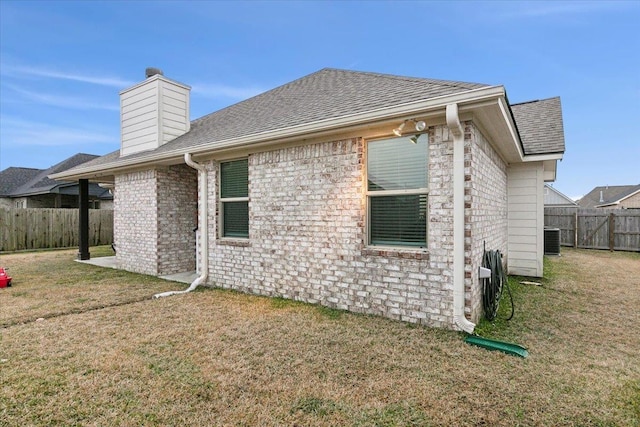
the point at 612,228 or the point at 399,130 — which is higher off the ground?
the point at 399,130

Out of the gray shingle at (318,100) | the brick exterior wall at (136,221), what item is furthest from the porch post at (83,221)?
the gray shingle at (318,100)

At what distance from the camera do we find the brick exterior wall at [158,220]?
7.52 meters

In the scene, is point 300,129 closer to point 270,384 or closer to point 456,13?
point 270,384

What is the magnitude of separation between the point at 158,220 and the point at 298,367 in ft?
19.0

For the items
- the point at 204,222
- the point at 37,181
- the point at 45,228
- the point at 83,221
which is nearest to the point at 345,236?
the point at 204,222

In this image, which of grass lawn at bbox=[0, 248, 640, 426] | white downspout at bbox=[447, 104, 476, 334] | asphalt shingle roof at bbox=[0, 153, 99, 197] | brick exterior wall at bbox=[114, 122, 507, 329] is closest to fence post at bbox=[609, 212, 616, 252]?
brick exterior wall at bbox=[114, 122, 507, 329]

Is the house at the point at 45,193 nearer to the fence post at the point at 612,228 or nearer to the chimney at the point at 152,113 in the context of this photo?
the chimney at the point at 152,113

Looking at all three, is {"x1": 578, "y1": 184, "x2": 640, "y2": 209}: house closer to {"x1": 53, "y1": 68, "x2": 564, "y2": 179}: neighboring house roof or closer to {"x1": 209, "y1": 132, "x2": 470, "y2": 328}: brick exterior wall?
{"x1": 53, "y1": 68, "x2": 564, "y2": 179}: neighboring house roof

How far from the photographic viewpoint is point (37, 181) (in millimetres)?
18812

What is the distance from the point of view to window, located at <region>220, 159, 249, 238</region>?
19.7 feet

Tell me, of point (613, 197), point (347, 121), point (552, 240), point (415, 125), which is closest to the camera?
point (415, 125)

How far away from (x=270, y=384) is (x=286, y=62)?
20476mm

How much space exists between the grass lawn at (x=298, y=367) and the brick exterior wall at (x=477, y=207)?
53 centimetres

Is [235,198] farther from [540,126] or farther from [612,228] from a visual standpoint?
[612,228]
